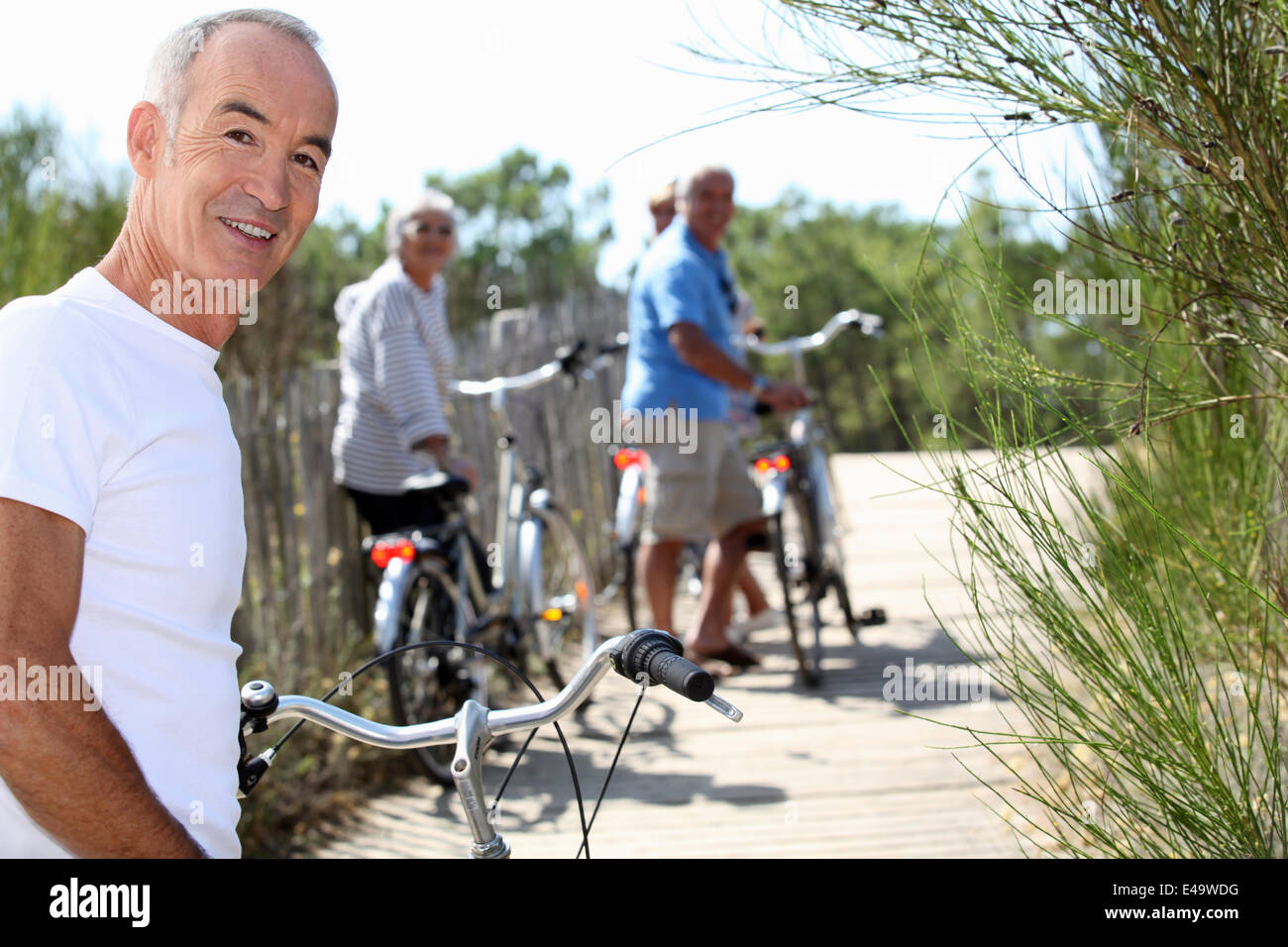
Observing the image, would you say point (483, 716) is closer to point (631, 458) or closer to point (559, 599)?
point (559, 599)

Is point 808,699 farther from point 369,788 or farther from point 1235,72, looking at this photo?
point 1235,72

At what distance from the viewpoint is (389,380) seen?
4.61 meters

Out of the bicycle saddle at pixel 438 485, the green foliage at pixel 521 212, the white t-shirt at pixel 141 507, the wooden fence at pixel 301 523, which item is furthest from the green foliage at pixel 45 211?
the green foliage at pixel 521 212

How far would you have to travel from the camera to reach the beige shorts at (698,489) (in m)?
5.55

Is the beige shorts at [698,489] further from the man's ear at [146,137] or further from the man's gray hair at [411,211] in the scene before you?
the man's ear at [146,137]

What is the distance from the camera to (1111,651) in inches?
71.5

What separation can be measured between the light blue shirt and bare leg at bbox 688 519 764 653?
586 mm

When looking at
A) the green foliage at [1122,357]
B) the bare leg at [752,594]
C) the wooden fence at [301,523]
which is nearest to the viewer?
the green foliage at [1122,357]

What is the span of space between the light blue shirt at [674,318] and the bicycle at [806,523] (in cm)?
38

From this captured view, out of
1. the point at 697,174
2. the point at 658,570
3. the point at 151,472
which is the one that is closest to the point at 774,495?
the point at 658,570

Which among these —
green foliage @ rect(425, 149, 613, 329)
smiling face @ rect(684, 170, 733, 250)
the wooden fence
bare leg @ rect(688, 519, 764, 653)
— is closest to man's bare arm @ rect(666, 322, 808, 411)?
smiling face @ rect(684, 170, 733, 250)

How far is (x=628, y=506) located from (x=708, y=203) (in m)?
1.42
